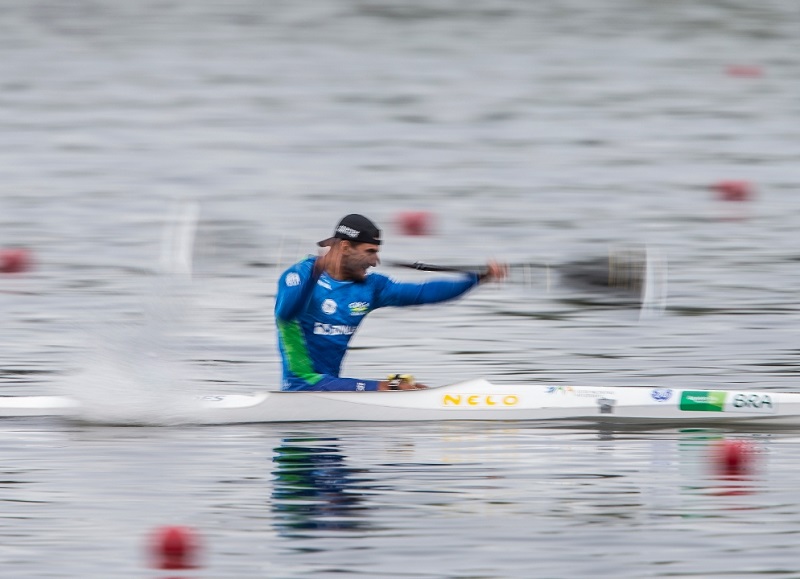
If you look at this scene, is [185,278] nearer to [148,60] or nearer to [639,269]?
[639,269]

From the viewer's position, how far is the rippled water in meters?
9.91

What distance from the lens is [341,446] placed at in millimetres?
12227

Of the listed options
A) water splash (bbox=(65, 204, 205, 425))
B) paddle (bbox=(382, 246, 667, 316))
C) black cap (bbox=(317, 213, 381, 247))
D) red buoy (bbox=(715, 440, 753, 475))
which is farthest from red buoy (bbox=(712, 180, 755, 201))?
red buoy (bbox=(715, 440, 753, 475))

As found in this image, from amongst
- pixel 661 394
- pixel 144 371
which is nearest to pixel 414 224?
pixel 144 371

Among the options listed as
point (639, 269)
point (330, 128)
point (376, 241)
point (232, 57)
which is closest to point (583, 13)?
point (232, 57)

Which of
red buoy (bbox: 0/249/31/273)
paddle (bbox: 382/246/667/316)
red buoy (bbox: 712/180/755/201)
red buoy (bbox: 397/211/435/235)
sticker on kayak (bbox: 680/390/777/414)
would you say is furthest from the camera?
red buoy (bbox: 712/180/755/201)

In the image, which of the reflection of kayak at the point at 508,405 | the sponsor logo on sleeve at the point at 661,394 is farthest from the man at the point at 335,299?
the sponsor logo on sleeve at the point at 661,394

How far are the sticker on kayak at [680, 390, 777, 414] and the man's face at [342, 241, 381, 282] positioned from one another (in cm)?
235

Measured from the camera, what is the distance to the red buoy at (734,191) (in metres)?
23.4

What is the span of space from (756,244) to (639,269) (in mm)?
5777

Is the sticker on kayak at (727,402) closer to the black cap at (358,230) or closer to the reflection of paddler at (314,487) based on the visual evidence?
the black cap at (358,230)

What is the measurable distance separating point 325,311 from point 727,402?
2.84m

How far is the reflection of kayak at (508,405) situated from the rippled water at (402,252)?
181 mm

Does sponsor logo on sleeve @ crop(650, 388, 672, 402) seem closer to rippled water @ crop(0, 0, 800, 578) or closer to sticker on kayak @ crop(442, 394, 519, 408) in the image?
rippled water @ crop(0, 0, 800, 578)
